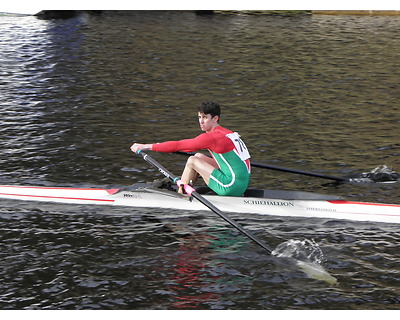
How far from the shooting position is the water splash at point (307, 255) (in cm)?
1000

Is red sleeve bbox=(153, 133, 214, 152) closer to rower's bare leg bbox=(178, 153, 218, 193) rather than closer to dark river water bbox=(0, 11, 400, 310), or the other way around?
rower's bare leg bbox=(178, 153, 218, 193)

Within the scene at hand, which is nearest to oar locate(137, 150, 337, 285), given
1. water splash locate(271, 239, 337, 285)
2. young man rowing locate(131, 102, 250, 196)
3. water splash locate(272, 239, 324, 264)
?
water splash locate(271, 239, 337, 285)

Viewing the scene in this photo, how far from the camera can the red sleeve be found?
1160cm

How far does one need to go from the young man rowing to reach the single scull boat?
0.86 ft

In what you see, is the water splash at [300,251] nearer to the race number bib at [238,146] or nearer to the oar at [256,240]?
the oar at [256,240]

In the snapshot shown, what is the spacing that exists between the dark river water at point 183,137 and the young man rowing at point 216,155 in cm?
63

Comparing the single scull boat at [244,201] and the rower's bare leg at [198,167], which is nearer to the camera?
the single scull boat at [244,201]

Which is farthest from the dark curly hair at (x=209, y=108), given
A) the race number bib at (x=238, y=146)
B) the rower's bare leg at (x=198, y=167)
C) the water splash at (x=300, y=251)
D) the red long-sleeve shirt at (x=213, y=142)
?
the water splash at (x=300, y=251)

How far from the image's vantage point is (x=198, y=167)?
1218 cm

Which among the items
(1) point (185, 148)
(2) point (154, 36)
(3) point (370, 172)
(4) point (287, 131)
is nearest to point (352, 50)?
(2) point (154, 36)

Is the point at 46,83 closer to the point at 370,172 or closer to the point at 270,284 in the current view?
the point at 370,172

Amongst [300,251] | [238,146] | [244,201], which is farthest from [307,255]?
[238,146]

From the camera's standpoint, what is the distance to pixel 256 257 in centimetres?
1072

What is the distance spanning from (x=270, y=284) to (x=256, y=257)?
96 centimetres
